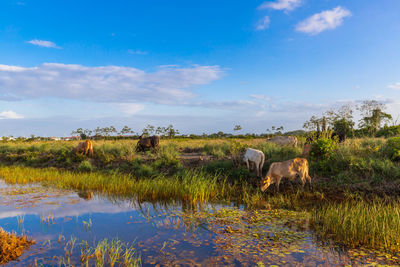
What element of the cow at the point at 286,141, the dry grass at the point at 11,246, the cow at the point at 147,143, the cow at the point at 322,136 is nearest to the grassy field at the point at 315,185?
the cow at the point at 322,136

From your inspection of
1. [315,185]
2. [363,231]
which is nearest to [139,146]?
[315,185]

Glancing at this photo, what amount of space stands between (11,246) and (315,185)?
29.4 feet

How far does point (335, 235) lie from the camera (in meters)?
5.50

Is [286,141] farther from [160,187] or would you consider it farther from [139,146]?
[139,146]

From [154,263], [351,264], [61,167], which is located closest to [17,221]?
[154,263]

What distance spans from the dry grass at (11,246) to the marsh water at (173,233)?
17 centimetres

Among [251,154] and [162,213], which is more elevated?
[251,154]

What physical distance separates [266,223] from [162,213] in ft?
9.29

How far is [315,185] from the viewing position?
941cm

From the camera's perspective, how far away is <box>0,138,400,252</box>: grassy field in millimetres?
5648

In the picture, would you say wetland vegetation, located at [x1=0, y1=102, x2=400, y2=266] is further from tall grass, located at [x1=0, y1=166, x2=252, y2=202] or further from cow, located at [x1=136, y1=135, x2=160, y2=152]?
cow, located at [x1=136, y1=135, x2=160, y2=152]

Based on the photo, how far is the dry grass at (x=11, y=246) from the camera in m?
4.60

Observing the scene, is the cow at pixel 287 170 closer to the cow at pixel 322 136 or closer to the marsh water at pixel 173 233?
the marsh water at pixel 173 233

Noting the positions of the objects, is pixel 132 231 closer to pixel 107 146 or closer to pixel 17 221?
pixel 17 221
